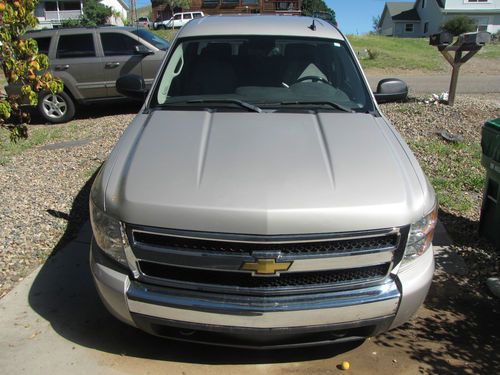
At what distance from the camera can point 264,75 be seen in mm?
4066

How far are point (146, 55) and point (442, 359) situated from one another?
834 centimetres

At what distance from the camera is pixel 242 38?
166 inches

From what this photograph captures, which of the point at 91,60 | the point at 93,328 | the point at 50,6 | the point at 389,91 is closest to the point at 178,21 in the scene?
the point at 50,6

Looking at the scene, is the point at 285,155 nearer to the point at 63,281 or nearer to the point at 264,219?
the point at 264,219

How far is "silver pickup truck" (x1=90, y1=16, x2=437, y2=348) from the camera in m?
2.46

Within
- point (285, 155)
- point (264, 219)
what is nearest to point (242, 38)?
point (285, 155)

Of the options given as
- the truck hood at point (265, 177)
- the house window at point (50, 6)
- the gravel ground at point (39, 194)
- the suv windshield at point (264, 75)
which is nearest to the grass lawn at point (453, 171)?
the suv windshield at point (264, 75)

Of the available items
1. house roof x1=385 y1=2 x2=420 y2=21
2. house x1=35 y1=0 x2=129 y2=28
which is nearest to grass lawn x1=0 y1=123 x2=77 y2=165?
house x1=35 y1=0 x2=129 y2=28

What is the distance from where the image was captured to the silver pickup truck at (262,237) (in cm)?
246

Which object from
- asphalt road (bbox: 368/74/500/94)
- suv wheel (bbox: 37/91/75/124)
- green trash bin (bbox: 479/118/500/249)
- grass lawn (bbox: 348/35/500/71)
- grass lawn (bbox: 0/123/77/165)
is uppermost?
green trash bin (bbox: 479/118/500/249)

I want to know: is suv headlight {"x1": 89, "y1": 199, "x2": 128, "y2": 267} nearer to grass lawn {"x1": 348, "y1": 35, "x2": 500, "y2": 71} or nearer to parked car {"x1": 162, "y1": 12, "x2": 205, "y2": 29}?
grass lawn {"x1": 348, "y1": 35, "x2": 500, "y2": 71}

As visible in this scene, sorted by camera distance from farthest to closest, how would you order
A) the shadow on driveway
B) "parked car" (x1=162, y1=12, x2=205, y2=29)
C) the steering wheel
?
"parked car" (x1=162, y1=12, x2=205, y2=29), the steering wheel, the shadow on driveway

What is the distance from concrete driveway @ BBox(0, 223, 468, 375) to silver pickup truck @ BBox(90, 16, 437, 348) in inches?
14.4

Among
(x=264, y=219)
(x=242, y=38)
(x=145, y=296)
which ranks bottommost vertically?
(x=145, y=296)
